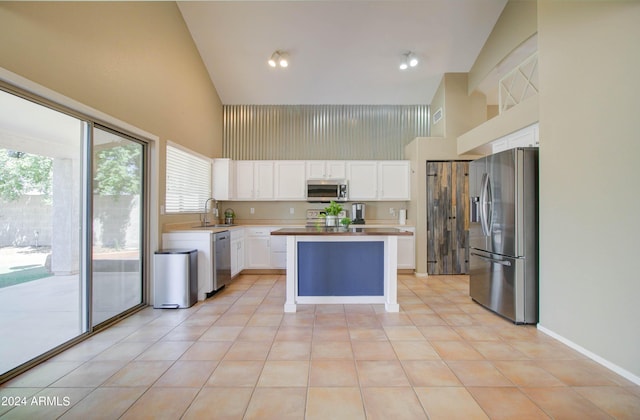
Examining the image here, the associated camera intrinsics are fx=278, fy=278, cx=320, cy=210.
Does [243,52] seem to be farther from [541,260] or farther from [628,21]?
[541,260]

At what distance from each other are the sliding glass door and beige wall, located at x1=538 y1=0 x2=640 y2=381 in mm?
4395

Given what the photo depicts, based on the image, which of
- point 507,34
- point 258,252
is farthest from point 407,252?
point 507,34

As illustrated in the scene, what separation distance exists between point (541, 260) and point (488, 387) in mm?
1585

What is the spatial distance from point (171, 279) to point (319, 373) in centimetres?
229

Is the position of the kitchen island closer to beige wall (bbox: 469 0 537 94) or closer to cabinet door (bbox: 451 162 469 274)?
cabinet door (bbox: 451 162 469 274)

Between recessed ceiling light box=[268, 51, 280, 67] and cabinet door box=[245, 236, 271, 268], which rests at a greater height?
recessed ceiling light box=[268, 51, 280, 67]

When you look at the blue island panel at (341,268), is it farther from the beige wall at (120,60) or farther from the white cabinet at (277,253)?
the beige wall at (120,60)

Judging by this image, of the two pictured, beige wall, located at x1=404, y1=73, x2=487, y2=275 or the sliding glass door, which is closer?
the sliding glass door

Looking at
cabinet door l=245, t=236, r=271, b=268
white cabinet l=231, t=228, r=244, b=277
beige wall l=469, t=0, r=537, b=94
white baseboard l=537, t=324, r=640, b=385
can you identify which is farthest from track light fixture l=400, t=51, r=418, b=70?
white baseboard l=537, t=324, r=640, b=385

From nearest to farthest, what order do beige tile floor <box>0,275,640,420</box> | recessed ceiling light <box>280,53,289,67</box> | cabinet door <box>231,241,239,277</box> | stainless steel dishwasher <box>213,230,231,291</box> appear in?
1. beige tile floor <box>0,275,640,420</box>
2. stainless steel dishwasher <box>213,230,231,291</box>
3. recessed ceiling light <box>280,53,289,67</box>
4. cabinet door <box>231,241,239,277</box>

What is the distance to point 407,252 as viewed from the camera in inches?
202

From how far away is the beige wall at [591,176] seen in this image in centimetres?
199

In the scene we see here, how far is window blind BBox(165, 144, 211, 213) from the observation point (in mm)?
3902

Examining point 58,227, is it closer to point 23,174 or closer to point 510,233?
point 23,174
